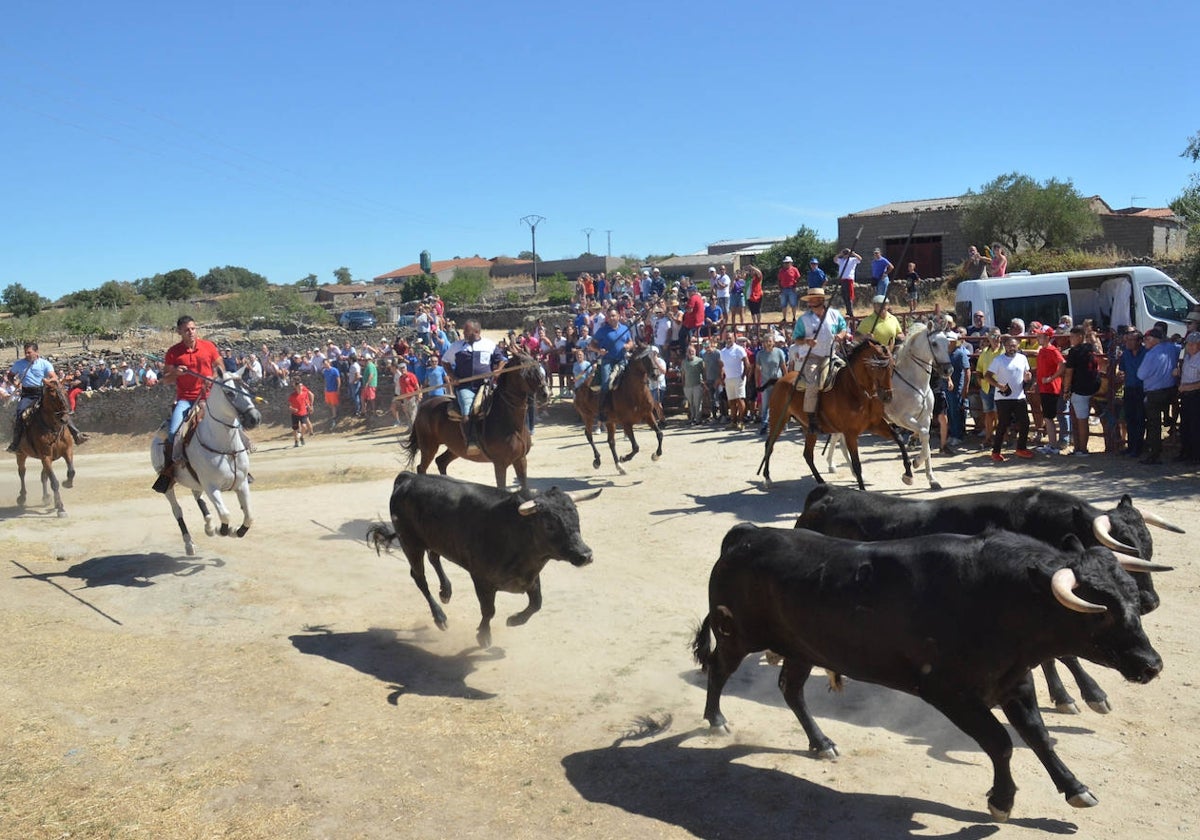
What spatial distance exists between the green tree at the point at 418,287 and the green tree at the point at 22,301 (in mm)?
30870

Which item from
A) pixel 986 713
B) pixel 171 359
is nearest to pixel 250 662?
pixel 171 359

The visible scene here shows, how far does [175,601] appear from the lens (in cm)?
1023

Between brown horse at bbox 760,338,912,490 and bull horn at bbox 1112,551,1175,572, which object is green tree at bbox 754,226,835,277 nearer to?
brown horse at bbox 760,338,912,490

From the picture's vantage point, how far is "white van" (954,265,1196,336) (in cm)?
2003

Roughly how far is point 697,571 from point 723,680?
4106mm

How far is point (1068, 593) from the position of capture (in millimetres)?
4551

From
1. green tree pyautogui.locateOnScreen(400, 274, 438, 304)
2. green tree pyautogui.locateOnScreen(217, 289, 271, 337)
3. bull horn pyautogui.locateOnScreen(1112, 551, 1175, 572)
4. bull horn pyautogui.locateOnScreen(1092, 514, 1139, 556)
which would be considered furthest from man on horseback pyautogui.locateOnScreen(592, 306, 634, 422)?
green tree pyautogui.locateOnScreen(217, 289, 271, 337)

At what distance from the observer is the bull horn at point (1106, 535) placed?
5301 millimetres

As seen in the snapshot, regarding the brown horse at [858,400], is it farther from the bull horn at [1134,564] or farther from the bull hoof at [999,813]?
the bull hoof at [999,813]

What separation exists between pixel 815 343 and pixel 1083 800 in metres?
9.74

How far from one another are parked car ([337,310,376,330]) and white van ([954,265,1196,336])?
35.0 meters

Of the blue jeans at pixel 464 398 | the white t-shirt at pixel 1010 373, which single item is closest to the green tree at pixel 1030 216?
the white t-shirt at pixel 1010 373

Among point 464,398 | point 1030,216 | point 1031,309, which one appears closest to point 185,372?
point 464,398

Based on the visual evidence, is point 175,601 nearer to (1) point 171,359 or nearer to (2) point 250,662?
(2) point 250,662
